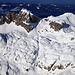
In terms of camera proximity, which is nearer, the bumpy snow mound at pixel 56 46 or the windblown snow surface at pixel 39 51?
the bumpy snow mound at pixel 56 46

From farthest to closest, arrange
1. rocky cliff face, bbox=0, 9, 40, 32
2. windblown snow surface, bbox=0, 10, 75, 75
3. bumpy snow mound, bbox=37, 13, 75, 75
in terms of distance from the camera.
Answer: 1. rocky cliff face, bbox=0, 9, 40, 32
2. windblown snow surface, bbox=0, 10, 75, 75
3. bumpy snow mound, bbox=37, 13, 75, 75

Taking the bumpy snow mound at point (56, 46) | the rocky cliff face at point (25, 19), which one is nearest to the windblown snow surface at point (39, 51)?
the bumpy snow mound at point (56, 46)

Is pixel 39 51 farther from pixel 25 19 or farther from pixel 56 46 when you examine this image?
pixel 25 19

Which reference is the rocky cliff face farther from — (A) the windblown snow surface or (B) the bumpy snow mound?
(B) the bumpy snow mound

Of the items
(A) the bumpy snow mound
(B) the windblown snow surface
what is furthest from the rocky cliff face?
(A) the bumpy snow mound

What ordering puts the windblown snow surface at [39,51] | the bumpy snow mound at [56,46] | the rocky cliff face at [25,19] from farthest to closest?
the rocky cliff face at [25,19], the windblown snow surface at [39,51], the bumpy snow mound at [56,46]

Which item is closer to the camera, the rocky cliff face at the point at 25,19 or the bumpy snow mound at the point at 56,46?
the bumpy snow mound at the point at 56,46

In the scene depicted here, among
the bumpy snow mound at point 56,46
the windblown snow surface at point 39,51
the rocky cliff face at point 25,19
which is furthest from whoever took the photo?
the rocky cliff face at point 25,19

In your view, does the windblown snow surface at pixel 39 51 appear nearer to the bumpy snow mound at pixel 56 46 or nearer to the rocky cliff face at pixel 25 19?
the bumpy snow mound at pixel 56 46

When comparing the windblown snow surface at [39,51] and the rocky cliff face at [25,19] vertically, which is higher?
the rocky cliff face at [25,19]
